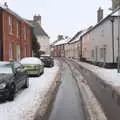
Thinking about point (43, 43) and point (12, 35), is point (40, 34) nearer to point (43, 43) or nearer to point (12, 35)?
point (43, 43)

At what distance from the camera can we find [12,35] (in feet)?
119

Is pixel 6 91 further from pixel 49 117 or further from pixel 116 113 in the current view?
pixel 116 113

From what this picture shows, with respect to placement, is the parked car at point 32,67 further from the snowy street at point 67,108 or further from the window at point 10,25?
the snowy street at point 67,108

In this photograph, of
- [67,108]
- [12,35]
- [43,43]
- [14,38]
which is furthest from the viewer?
[43,43]

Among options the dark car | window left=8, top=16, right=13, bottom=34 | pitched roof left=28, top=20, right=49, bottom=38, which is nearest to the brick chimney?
pitched roof left=28, top=20, right=49, bottom=38

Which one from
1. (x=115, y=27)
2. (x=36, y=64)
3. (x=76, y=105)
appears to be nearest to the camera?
(x=76, y=105)

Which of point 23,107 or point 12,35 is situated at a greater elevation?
point 12,35

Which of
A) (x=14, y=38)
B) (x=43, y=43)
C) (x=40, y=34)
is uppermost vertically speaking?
(x=40, y=34)

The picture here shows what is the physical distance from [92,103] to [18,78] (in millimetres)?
3984

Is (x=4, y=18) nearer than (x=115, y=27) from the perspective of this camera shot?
Yes

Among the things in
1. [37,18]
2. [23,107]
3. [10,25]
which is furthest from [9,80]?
[37,18]

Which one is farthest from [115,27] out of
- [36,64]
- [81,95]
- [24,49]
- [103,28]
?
[81,95]

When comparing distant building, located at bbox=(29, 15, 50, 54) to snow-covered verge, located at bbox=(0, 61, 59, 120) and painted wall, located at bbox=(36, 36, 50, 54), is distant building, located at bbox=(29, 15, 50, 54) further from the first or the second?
snow-covered verge, located at bbox=(0, 61, 59, 120)

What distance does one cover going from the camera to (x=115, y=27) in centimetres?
4116
